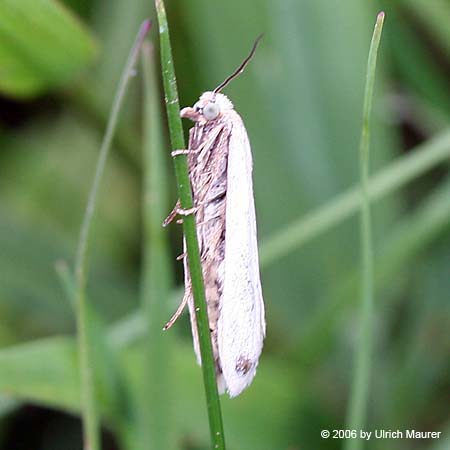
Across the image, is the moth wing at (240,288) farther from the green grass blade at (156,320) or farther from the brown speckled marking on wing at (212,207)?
the green grass blade at (156,320)

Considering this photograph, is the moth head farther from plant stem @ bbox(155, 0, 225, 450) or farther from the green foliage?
the green foliage

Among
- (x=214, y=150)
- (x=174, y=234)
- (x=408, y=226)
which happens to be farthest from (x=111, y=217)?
(x=214, y=150)

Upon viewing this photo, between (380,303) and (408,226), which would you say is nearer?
(408,226)

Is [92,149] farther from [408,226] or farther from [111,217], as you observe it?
[408,226]

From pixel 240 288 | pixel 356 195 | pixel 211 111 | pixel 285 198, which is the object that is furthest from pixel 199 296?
pixel 285 198

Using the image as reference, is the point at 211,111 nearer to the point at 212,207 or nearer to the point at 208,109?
the point at 208,109

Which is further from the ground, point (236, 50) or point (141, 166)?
point (236, 50)

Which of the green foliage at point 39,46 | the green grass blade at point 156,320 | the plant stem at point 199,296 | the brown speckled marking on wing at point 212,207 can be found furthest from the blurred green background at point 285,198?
the plant stem at point 199,296
